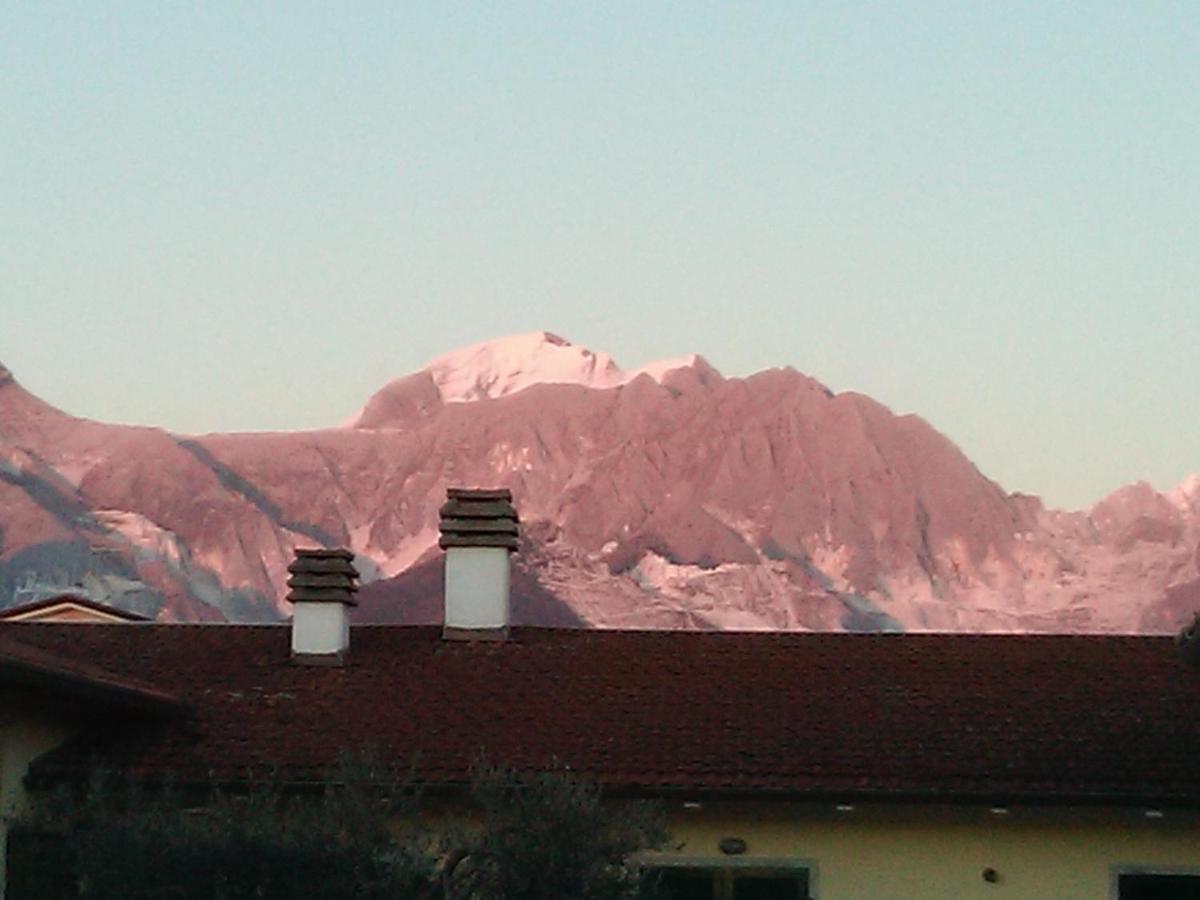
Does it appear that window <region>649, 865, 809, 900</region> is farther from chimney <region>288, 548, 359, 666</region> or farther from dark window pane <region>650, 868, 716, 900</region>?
chimney <region>288, 548, 359, 666</region>

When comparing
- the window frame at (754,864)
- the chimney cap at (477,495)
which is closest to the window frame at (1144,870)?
the window frame at (754,864)

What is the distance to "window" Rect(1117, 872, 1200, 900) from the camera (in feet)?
50.2

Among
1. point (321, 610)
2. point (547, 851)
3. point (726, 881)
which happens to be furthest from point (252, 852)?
point (321, 610)

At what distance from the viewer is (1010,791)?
1485 cm

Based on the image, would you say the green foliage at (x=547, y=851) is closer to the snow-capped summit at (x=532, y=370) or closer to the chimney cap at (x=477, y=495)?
the chimney cap at (x=477, y=495)

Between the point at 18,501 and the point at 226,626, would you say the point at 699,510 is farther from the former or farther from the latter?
the point at 226,626

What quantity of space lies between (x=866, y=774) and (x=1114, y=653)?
12.9 ft

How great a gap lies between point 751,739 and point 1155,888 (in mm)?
2857

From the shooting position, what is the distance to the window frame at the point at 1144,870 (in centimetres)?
1526

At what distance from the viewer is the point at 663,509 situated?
17300 centimetres

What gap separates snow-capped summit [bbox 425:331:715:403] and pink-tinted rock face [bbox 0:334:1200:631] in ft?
17.1

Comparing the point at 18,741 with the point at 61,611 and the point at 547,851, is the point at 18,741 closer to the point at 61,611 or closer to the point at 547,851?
the point at 547,851

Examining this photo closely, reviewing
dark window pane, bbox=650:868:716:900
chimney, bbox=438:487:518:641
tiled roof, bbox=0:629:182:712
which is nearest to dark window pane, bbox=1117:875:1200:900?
dark window pane, bbox=650:868:716:900

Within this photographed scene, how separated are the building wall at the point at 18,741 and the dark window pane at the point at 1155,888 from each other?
7208 millimetres
